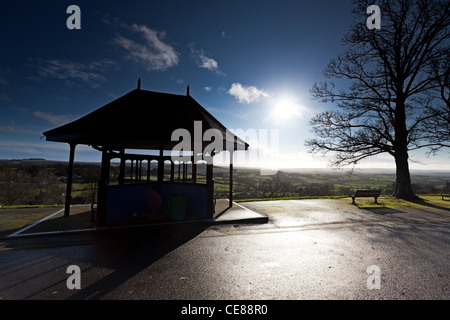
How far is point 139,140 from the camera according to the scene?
26.5 feet

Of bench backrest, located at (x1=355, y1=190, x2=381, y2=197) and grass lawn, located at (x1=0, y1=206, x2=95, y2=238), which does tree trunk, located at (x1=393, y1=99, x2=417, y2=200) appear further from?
grass lawn, located at (x1=0, y1=206, x2=95, y2=238)

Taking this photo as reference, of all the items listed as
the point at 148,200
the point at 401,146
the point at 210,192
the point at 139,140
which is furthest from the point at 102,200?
the point at 401,146

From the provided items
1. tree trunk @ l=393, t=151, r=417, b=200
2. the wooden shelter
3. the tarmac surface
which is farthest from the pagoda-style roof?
tree trunk @ l=393, t=151, r=417, b=200

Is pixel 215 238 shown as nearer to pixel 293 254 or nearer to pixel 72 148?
pixel 293 254

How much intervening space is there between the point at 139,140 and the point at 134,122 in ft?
2.60

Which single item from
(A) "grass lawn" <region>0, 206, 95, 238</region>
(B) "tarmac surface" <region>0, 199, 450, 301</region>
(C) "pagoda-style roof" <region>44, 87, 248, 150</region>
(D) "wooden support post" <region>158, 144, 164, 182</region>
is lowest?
(B) "tarmac surface" <region>0, 199, 450, 301</region>

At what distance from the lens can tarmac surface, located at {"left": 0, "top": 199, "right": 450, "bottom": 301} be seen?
3.24m

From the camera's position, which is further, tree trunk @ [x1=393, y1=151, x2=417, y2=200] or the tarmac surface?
tree trunk @ [x1=393, y1=151, x2=417, y2=200]

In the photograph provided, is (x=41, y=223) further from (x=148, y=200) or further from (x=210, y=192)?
(x=210, y=192)

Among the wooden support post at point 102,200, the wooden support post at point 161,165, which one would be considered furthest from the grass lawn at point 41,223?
the wooden support post at point 161,165

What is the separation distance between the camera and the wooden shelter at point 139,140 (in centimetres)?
699

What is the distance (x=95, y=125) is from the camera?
7.24m

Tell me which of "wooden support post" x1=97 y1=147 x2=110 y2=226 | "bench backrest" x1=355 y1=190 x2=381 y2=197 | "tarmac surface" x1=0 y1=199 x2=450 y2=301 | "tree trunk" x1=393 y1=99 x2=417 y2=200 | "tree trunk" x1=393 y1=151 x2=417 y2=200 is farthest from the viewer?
"tree trunk" x1=393 y1=99 x2=417 y2=200

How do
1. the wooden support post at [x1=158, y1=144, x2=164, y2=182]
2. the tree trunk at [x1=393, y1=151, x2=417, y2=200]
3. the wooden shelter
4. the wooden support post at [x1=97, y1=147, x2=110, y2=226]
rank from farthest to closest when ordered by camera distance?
1. the tree trunk at [x1=393, y1=151, x2=417, y2=200]
2. the wooden support post at [x1=158, y1=144, x2=164, y2=182]
3. the wooden shelter
4. the wooden support post at [x1=97, y1=147, x2=110, y2=226]
